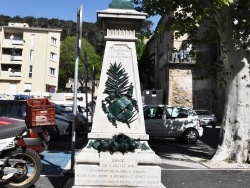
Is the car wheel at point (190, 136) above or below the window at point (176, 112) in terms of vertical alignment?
below

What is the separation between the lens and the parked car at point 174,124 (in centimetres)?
1606

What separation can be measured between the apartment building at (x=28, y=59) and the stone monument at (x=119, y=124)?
49744 millimetres

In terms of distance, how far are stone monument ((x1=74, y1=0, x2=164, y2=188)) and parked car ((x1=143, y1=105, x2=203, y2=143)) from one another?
385 inches

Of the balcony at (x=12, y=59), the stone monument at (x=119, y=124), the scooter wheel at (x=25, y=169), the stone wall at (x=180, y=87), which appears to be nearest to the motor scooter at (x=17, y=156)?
the scooter wheel at (x=25, y=169)

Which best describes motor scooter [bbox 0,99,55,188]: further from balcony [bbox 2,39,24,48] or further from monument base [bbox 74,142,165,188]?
balcony [bbox 2,39,24,48]

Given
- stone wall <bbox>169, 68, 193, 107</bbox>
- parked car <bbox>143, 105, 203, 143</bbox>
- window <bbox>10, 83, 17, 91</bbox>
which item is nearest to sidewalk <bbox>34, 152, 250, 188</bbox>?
parked car <bbox>143, 105, 203, 143</bbox>

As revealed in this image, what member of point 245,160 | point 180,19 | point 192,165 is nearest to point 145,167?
point 192,165

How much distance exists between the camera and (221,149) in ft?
33.9

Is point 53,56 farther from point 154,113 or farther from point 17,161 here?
point 17,161

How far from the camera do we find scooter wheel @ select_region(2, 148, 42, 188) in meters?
6.59

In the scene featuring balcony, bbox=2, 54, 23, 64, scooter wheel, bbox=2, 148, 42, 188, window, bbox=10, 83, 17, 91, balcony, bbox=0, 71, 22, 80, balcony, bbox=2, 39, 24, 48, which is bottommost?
scooter wheel, bbox=2, 148, 42, 188

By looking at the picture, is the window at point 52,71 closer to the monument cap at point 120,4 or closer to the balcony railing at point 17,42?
the balcony railing at point 17,42

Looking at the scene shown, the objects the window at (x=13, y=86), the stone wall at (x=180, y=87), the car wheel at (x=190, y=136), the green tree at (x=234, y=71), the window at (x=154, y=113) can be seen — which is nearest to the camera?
the green tree at (x=234, y=71)

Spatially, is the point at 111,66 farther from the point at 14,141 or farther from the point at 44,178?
the point at 44,178
